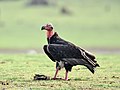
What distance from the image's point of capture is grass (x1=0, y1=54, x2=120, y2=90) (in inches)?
514

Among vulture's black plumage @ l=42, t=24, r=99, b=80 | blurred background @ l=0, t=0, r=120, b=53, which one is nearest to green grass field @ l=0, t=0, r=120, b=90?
blurred background @ l=0, t=0, r=120, b=53

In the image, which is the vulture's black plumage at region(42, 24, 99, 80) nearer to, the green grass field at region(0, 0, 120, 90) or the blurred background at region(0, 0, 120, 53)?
the green grass field at region(0, 0, 120, 90)

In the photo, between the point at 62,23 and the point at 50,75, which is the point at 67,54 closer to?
the point at 50,75

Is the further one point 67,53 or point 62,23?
point 62,23

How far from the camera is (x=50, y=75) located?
15.5m

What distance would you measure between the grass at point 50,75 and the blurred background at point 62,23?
1315cm

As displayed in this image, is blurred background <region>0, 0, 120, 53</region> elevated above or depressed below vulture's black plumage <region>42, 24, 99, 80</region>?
above

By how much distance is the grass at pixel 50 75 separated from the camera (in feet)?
42.8

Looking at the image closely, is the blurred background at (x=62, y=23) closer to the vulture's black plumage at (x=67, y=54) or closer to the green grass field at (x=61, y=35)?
the green grass field at (x=61, y=35)

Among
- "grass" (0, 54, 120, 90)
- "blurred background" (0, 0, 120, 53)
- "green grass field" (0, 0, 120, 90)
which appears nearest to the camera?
"grass" (0, 54, 120, 90)

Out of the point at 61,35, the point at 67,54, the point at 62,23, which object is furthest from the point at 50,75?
the point at 62,23

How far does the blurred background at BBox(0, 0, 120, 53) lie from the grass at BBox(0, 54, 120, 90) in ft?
43.1

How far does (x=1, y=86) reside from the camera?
42.5 ft

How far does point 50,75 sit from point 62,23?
3089 centimetres
